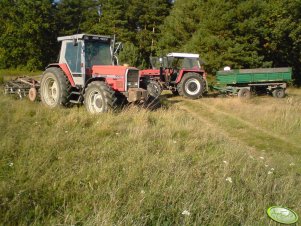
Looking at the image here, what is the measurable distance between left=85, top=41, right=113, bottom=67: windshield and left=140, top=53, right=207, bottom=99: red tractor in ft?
15.2

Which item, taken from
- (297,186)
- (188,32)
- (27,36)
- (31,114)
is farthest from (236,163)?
(27,36)

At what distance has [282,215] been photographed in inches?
136

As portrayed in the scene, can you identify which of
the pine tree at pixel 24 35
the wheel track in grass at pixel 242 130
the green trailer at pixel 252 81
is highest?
the pine tree at pixel 24 35

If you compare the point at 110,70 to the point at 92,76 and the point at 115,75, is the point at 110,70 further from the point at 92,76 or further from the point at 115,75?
the point at 92,76

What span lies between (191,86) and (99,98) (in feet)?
22.4

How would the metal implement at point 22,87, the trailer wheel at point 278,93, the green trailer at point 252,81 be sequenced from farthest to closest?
the trailer wheel at point 278,93
the green trailer at point 252,81
the metal implement at point 22,87

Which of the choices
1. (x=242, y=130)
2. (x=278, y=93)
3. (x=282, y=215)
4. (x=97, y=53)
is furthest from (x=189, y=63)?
(x=282, y=215)

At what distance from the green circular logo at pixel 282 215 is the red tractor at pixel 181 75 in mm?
11623

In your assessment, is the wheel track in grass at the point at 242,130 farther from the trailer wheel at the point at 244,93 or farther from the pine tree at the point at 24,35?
the pine tree at the point at 24,35

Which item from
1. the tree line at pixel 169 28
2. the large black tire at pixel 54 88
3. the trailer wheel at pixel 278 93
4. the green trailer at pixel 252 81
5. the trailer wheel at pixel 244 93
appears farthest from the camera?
the tree line at pixel 169 28

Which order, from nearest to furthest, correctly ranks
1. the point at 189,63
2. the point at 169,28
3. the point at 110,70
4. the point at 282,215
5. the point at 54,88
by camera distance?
the point at 282,215 < the point at 110,70 < the point at 54,88 < the point at 189,63 < the point at 169,28

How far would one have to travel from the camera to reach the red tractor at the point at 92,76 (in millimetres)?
9465

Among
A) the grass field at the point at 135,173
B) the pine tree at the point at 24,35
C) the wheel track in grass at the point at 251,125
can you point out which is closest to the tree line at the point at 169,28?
the pine tree at the point at 24,35

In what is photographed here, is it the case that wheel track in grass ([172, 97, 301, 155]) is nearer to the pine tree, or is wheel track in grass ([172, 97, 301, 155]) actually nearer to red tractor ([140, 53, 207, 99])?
red tractor ([140, 53, 207, 99])
